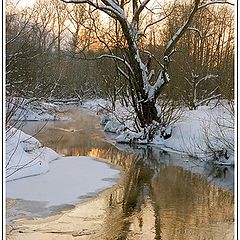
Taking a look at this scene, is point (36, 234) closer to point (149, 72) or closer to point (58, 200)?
point (58, 200)

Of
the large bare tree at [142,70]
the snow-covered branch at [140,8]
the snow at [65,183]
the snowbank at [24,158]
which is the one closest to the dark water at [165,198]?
the snow at [65,183]

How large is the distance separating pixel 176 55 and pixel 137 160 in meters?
9.66

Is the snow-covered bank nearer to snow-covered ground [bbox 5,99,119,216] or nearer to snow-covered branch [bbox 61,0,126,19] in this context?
snow-covered ground [bbox 5,99,119,216]

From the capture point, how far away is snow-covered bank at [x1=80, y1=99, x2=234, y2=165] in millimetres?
9164

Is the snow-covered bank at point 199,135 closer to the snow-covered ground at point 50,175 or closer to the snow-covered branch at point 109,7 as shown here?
the snow-covered ground at point 50,175

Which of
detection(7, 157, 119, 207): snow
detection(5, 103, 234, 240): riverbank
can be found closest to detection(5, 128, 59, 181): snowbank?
detection(7, 157, 119, 207): snow

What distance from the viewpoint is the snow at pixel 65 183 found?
6.21 meters

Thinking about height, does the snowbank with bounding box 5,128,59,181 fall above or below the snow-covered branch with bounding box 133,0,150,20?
below

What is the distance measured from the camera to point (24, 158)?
8.00 meters

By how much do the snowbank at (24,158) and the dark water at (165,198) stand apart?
3.37ft

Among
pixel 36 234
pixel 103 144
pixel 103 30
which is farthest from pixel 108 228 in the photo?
pixel 103 30

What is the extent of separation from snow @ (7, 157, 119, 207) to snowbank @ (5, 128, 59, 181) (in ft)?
0.49

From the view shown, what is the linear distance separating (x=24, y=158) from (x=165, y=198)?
9.65ft

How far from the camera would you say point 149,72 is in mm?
13930
